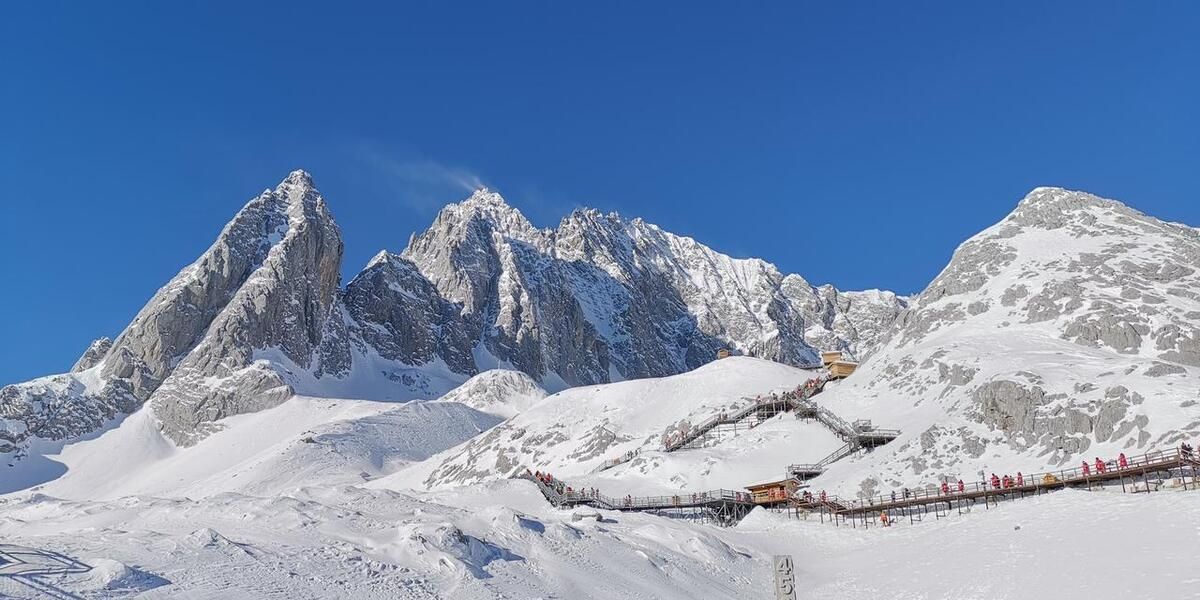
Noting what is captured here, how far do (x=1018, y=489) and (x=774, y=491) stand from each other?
1680 centimetres

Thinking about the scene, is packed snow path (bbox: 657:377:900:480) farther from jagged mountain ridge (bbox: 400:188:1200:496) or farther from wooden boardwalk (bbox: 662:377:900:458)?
jagged mountain ridge (bbox: 400:188:1200:496)

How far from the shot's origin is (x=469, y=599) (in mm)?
31938

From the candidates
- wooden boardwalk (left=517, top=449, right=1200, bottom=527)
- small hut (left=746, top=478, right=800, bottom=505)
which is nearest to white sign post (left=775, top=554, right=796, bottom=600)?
wooden boardwalk (left=517, top=449, right=1200, bottom=527)

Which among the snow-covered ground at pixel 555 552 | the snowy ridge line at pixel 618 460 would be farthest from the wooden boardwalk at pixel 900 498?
the snowy ridge line at pixel 618 460

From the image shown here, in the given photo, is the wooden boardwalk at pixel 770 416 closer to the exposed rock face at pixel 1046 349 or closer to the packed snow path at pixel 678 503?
the exposed rock face at pixel 1046 349

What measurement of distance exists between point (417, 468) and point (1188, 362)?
287 ft

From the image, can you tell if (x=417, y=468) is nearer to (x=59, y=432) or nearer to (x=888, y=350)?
(x=888, y=350)

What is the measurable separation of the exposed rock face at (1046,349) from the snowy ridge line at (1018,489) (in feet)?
14.2

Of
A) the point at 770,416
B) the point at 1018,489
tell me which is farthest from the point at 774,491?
the point at 770,416

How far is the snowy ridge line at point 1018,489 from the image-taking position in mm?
51438

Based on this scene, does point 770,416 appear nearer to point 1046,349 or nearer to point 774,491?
point 1046,349

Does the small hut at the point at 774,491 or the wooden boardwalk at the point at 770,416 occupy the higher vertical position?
the wooden boardwalk at the point at 770,416

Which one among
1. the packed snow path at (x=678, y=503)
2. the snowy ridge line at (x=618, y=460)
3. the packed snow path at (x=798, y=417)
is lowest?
the packed snow path at (x=678, y=503)

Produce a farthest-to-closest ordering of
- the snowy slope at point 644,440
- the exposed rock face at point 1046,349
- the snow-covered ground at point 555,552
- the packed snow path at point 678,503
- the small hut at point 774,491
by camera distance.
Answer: the snowy slope at point 644,440
the packed snow path at point 678,503
the small hut at point 774,491
the exposed rock face at point 1046,349
the snow-covered ground at point 555,552
